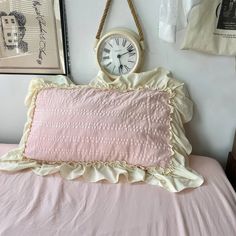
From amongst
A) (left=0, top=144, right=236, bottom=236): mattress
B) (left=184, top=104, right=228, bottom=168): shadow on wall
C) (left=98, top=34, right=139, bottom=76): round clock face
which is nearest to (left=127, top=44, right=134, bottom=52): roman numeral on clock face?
(left=98, top=34, right=139, bottom=76): round clock face

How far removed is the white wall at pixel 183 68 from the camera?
145cm

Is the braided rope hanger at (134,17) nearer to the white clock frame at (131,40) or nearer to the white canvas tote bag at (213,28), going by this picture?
the white clock frame at (131,40)

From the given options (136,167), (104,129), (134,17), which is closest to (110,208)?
(136,167)

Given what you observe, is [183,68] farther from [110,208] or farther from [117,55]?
[110,208]

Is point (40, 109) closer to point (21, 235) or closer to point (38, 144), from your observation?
point (38, 144)

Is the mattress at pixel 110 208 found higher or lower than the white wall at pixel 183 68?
lower

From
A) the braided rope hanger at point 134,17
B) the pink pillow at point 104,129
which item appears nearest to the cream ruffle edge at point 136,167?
the pink pillow at point 104,129

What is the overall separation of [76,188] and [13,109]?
0.79 m

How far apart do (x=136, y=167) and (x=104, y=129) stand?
23cm

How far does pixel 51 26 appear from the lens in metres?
1.50

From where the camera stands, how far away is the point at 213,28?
1.36m

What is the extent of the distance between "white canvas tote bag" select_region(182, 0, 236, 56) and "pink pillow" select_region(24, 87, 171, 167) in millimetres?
299

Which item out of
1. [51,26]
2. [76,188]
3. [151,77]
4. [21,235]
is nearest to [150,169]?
[76,188]

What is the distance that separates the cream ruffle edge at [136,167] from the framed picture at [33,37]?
0.35 ft
